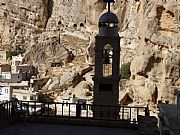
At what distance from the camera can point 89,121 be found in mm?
8891

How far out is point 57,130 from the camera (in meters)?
8.31

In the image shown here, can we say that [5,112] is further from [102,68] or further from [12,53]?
[12,53]

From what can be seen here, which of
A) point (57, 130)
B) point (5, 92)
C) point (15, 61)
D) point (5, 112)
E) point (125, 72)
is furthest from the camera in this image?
point (15, 61)

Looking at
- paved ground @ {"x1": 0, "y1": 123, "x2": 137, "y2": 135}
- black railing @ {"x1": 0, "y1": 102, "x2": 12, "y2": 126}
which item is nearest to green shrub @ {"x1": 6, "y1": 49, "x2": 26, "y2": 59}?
black railing @ {"x1": 0, "y1": 102, "x2": 12, "y2": 126}

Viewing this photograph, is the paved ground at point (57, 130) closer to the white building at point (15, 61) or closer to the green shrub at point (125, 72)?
the green shrub at point (125, 72)

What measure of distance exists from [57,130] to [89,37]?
118 feet

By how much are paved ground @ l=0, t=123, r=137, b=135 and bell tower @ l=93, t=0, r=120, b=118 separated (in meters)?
1.92

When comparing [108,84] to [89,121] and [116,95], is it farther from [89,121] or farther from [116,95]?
[89,121]

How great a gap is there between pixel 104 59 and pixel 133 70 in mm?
14012

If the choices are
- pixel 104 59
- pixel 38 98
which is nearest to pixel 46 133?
pixel 104 59

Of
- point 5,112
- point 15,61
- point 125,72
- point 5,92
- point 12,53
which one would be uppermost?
point 12,53

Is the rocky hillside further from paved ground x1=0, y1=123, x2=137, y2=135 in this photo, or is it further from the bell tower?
paved ground x1=0, y1=123, x2=137, y2=135

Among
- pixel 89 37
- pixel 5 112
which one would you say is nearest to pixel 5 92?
pixel 89 37

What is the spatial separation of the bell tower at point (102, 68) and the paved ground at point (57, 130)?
1921 millimetres
